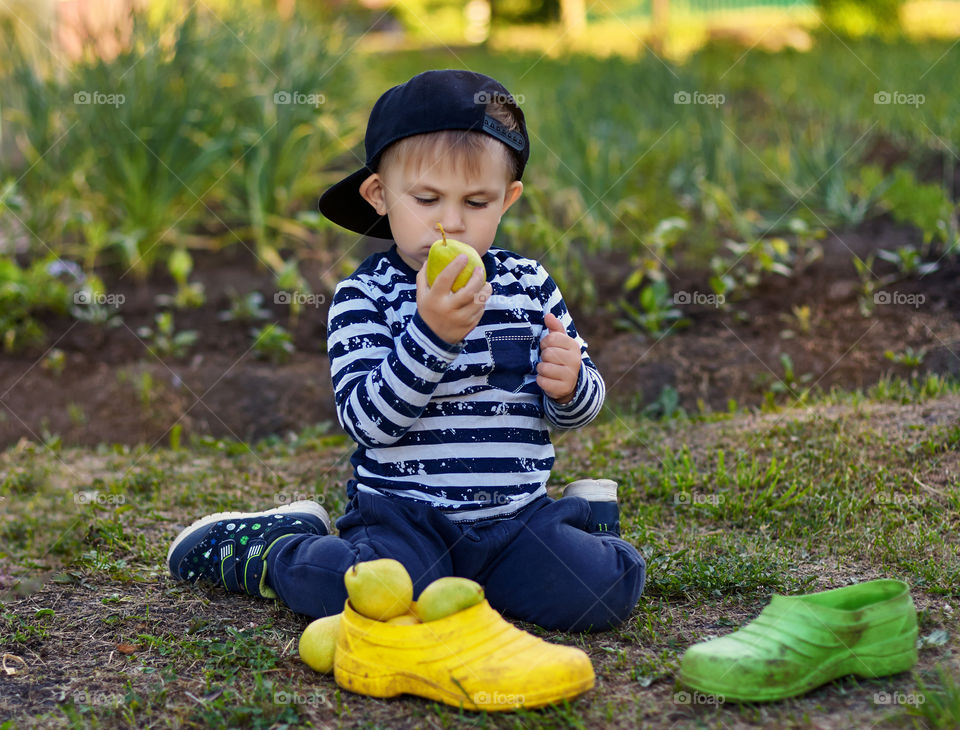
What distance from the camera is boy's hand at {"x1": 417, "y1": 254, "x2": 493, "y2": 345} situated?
1.91m

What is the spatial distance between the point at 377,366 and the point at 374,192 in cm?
42

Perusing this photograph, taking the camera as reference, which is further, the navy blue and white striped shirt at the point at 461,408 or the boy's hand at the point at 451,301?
the navy blue and white striped shirt at the point at 461,408

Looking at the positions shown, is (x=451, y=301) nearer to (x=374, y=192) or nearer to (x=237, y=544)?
(x=374, y=192)

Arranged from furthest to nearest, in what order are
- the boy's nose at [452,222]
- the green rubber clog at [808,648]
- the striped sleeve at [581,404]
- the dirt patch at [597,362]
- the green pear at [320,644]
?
the dirt patch at [597,362], the striped sleeve at [581,404], the boy's nose at [452,222], the green pear at [320,644], the green rubber clog at [808,648]

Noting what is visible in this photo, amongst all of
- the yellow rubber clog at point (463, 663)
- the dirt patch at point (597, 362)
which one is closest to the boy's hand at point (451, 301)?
the yellow rubber clog at point (463, 663)

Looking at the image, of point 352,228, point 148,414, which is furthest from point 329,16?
point 352,228

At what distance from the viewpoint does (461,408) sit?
7.19 feet

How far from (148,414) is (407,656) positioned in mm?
2119

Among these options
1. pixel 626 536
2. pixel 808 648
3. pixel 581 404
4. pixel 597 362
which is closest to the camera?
pixel 808 648

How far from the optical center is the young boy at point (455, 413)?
2.11m

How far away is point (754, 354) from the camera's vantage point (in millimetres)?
3631

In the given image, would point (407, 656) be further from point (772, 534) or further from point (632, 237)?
point (632, 237)

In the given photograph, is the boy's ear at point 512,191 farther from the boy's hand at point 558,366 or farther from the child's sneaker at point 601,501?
the child's sneaker at point 601,501

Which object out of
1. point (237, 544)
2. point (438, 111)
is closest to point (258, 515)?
point (237, 544)
